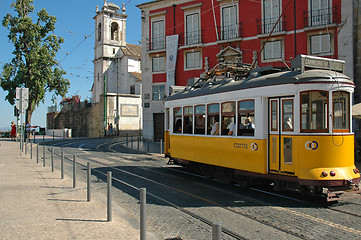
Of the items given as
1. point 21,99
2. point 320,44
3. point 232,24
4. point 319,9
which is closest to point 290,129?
point 21,99

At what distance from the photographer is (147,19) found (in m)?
32.0

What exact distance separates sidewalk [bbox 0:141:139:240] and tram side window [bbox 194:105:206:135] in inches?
165

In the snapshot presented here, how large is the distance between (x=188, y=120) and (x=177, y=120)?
851 millimetres

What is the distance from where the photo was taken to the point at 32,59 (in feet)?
130

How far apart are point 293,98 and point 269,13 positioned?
1860 cm

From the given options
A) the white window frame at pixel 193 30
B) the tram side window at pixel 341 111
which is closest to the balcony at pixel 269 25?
the white window frame at pixel 193 30

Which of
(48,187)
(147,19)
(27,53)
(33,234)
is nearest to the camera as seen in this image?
(33,234)

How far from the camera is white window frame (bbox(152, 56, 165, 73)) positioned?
31.6 m

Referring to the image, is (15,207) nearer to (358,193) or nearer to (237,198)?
(237,198)

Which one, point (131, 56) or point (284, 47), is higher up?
point (131, 56)

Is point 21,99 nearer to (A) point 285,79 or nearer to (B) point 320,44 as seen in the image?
(A) point 285,79

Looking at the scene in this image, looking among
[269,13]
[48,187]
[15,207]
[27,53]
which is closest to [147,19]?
[269,13]

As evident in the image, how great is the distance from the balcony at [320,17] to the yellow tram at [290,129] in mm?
15080

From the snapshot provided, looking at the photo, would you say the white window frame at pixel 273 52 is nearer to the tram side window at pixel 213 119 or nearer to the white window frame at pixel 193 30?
the white window frame at pixel 193 30
